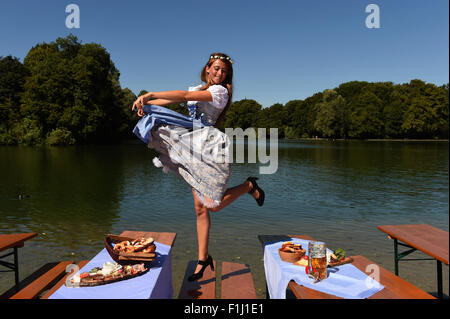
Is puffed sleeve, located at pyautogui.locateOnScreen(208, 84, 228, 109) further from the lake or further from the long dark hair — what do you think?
the lake

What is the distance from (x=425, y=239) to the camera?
13.5 feet

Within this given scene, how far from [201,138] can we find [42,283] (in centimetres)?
232

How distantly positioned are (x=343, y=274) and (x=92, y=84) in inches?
2152

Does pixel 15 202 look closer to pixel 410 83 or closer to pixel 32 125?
pixel 32 125

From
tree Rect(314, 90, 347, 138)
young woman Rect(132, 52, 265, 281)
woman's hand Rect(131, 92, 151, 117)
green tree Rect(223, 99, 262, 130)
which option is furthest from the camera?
green tree Rect(223, 99, 262, 130)

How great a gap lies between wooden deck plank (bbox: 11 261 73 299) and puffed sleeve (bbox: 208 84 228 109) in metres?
2.62

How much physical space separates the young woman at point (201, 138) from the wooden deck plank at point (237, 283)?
31cm

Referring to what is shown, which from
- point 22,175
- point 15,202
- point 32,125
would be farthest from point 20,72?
point 15,202

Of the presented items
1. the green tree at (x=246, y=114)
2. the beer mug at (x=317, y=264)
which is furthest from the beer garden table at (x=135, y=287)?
the green tree at (x=246, y=114)

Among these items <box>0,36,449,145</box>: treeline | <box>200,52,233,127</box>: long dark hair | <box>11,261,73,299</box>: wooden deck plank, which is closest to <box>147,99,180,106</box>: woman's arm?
<box>200,52,233,127</box>: long dark hair

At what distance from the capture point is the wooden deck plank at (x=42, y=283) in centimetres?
363

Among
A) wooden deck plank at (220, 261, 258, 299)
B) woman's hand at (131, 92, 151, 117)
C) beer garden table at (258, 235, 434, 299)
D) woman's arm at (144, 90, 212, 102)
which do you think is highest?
woman's arm at (144, 90, 212, 102)

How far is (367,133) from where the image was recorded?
94.9 meters

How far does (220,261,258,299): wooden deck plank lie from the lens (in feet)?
12.2
